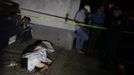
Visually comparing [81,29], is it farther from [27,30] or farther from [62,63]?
[27,30]

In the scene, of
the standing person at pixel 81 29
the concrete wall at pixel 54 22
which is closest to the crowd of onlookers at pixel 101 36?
the standing person at pixel 81 29

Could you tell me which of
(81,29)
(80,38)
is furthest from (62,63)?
(81,29)

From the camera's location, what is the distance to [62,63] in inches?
247

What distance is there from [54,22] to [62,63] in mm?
1935

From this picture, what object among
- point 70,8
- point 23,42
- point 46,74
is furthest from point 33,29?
point 46,74

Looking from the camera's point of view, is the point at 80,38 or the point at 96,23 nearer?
the point at 80,38

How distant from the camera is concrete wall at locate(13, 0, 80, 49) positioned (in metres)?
7.37

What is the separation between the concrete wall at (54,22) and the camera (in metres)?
7.37

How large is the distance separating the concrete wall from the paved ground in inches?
16.3

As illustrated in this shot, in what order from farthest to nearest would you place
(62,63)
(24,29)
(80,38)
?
(80,38) → (24,29) → (62,63)

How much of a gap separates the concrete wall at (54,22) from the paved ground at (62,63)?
41 centimetres

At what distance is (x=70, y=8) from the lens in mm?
7367

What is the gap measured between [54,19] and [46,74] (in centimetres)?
284

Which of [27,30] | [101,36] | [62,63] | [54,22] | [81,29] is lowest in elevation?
[62,63]
